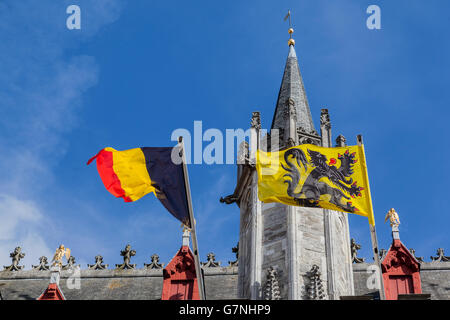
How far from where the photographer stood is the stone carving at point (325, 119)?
910 inches

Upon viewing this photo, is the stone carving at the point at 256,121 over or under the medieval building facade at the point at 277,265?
over

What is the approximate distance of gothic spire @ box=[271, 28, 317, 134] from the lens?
24.5 m

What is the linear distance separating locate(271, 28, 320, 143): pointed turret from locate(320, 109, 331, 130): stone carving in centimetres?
59

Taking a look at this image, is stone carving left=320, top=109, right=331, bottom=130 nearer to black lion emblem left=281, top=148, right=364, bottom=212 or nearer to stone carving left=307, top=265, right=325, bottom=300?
black lion emblem left=281, top=148, right=364, bottom=212

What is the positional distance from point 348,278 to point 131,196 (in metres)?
7.11

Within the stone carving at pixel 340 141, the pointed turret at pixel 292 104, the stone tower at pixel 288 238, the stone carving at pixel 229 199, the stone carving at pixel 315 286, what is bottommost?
the stone carving at pixel 315 286

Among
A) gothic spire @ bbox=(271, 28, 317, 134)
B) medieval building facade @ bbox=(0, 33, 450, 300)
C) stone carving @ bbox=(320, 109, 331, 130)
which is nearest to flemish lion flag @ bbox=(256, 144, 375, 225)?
medieval building facade @ bbox=(0, 33, 450, 300)

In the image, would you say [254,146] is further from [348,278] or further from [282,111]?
[348,278]

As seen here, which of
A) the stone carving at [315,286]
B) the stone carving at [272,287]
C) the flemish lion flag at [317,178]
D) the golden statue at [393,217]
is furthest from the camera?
the golden statue at [393,217]

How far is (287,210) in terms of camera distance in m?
19.3

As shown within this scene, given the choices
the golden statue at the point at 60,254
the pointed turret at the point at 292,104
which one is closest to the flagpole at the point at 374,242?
the pointed turret at the point at 292,104

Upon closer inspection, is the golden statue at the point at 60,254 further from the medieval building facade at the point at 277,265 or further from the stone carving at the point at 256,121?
the stone carving at the point at 256,121

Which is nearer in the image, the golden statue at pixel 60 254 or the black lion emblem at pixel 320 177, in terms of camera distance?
the black lion emblem at pixel 320 177

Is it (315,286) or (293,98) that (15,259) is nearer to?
(293,98)
